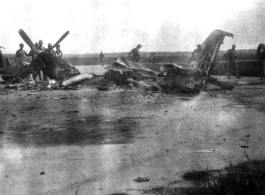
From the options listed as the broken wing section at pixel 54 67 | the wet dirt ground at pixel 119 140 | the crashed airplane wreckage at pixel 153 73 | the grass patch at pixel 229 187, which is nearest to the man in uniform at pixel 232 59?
the crashed airplane wreckage at pixel 153 73

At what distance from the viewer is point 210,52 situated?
13023 millimetres

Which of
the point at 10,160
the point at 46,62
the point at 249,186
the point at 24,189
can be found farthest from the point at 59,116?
the point at 46,62

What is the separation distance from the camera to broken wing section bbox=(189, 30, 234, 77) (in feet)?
42.3

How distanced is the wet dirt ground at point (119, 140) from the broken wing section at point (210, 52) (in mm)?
2157

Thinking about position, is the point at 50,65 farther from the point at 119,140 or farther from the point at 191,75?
the point at 119,140

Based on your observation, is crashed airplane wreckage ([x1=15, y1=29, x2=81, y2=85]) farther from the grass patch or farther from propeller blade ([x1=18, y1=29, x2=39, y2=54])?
the grass patch

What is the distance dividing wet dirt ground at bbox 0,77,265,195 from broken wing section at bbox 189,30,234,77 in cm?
216

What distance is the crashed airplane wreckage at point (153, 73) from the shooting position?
12.4 meters

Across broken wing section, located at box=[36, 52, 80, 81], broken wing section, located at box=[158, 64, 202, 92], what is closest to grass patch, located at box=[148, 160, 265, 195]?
broken wing section, located at box=[158, 64, 202, 92]

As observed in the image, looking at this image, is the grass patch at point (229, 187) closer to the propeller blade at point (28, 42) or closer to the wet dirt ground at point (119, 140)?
the wet dirt ground at point (119, 140)

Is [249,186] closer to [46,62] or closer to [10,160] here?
[10,160]

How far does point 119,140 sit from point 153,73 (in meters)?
9.74

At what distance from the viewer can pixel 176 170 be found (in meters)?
4.57

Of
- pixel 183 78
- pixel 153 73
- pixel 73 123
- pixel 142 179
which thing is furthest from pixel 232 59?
pixel 142 179
